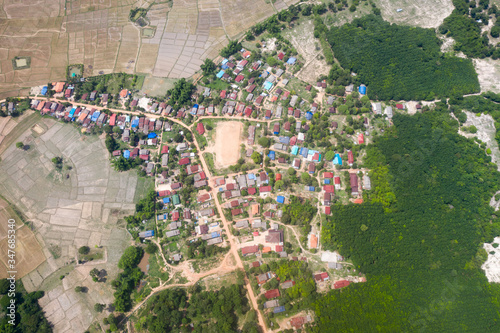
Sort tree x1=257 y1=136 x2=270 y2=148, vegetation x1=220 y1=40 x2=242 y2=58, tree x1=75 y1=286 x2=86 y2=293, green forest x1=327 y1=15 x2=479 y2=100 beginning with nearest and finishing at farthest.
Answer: tree x1=75 y1=286 x2=86 y2=293 → tree x1=257 y1=136 x2=270 y2=148 → green forest x1=327 y1=15 x2=479 y2=100 → vegetation x1=220 y1=40 x2=242 y2=58

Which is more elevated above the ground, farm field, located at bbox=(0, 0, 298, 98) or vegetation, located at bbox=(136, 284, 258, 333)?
farm field, located at bbox=(0, 0, 298, 98)

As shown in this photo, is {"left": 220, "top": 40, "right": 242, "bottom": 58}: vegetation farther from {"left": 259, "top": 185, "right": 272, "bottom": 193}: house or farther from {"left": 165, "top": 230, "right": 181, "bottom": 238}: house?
{"left": 165, "top": 230, "right": 181, "bottom": 238}: house

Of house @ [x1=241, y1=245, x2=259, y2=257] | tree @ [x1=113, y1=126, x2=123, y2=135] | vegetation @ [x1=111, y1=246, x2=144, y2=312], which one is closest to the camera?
vegetation @ [x1=111, y1=246, x2=144, y2=312]

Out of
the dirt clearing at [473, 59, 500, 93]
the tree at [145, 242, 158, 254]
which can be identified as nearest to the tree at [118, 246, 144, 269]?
the tree at [145, 242, 158, 254]

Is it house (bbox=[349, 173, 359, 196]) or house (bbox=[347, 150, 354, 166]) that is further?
house (bbox=[347, 150, 354, 166])

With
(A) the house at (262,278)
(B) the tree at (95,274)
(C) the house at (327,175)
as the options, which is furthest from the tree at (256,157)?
(B) the tree at (95,274)

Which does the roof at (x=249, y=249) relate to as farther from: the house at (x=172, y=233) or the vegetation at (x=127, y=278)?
the vegetation at (x=127, y=278)

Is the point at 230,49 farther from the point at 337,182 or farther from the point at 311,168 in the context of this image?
the point at 337,182
